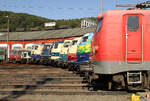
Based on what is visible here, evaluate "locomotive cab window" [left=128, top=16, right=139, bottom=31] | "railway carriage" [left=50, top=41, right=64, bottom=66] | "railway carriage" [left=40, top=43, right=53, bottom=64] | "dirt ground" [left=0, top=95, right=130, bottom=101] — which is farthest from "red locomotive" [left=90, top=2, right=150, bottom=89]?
"railway carriage" [left=40, top=43, right=53, bottom=64]

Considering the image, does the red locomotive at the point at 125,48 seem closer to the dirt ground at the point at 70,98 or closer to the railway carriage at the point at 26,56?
the dirt ground at the point at 70,98

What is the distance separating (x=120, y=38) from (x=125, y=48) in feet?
1.40

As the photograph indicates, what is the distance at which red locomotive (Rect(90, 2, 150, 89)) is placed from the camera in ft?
23.7

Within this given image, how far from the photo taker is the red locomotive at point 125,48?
7.23 m

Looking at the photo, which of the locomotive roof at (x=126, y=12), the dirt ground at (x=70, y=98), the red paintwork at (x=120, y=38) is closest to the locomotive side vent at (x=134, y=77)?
the red paintwork at (x=120, y=38)

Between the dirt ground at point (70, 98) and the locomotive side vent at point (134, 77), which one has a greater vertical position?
the locomotive side vent at point (134, 77)

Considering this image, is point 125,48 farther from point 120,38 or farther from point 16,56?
point 16,56

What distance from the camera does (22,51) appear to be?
31.0 m

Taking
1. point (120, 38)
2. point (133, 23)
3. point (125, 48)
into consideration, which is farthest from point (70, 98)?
point (133, 23)

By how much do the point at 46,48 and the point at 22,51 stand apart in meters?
8.73

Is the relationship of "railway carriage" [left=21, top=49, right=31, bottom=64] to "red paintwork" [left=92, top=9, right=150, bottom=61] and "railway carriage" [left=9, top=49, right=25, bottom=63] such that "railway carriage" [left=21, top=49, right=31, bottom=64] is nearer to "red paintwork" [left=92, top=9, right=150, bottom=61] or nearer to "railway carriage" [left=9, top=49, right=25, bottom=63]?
"railway carriage" [left=9, top=49, right=25, bottom=63]

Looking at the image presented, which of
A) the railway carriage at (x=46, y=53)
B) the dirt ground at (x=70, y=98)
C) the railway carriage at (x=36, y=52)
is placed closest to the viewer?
the dirt ground at (x=70, y=98)

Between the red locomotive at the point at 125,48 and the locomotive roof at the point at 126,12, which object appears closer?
the red locomotive at the point at 125,48

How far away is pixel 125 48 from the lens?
7.34 m
